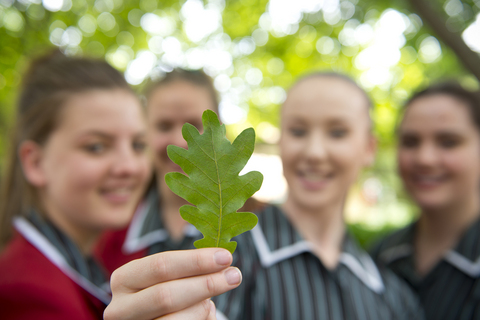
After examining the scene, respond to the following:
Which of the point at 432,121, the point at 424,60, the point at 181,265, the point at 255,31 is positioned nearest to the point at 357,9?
the point at 255,31

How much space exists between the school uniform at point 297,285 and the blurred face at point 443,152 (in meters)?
0.85

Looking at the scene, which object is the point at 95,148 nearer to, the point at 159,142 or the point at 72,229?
the point at 72,229

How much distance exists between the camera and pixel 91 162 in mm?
2059

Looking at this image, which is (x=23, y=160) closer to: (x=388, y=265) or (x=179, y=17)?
(x=388, y=265)

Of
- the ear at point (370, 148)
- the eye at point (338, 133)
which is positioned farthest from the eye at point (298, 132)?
the ear at point (370, 148)

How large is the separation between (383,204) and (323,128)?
3599cm

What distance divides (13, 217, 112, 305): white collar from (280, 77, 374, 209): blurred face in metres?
1.26

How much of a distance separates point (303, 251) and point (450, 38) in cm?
277

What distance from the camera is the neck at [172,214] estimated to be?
2854 mm

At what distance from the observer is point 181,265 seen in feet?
3.20

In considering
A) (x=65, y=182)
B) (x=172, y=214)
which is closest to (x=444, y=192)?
(x=172, y=214)

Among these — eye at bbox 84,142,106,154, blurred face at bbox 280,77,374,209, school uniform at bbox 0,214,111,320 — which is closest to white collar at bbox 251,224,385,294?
blurred face at bbox 280,77,374,209

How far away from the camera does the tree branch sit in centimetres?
329

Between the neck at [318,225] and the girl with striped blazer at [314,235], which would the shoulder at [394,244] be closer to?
the girl with striped blazer at [314,235]
